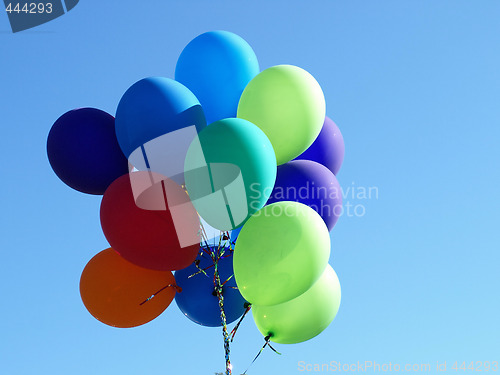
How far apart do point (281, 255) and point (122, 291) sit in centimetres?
149

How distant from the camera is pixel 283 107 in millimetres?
4480

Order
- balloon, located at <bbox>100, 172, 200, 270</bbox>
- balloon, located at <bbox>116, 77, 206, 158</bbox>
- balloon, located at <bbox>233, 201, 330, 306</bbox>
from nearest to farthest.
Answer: balloon, located at <bbox>233, 201, 330, 306</bbox>
balloon, located at <bbox>100, 172, 200, 270</bbox>
balloon, located at <bbox>116, 77, 206, 158</bbox>

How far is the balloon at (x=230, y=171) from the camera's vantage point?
4.07 meters

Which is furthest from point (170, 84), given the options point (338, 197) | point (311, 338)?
point (311, 338)

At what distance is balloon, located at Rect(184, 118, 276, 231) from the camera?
4.07m

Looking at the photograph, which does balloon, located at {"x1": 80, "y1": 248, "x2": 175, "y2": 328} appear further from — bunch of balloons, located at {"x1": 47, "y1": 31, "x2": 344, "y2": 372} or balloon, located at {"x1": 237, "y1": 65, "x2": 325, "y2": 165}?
balloon, located at {"x1": 237, "y1": 65, "x2": 325, "y2": 165}

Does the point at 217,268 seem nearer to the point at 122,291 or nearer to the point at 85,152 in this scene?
the point at 122,291

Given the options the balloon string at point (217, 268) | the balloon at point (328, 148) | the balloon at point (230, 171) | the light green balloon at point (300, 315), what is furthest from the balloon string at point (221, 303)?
the balloon at point (328, 148)

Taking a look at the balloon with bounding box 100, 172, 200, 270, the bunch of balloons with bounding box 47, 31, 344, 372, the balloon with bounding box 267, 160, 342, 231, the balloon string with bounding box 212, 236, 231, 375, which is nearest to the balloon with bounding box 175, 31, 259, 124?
the bunch of balloons with bounding box 47, 31, 344, 372

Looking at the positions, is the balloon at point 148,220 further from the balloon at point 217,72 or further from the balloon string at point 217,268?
the balloon at point 217,72

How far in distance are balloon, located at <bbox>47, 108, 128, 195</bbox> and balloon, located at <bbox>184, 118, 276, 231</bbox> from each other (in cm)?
81

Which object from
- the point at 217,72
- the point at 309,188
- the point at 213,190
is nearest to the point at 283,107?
the point at 309,188

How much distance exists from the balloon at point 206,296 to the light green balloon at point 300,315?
233 mm

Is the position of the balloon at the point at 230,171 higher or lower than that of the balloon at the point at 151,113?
lower
